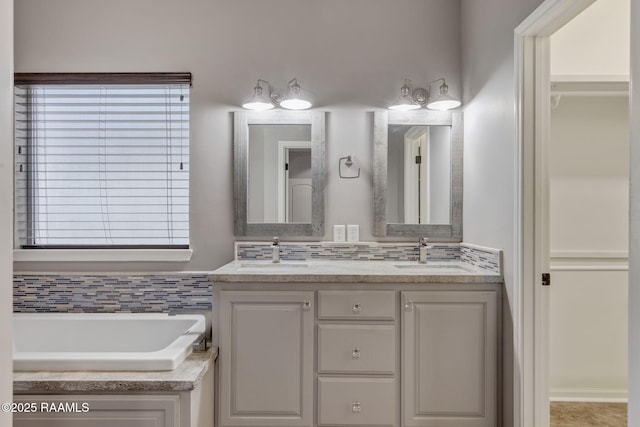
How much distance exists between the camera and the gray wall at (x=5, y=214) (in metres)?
0.67

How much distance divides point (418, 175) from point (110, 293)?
216 centimetres

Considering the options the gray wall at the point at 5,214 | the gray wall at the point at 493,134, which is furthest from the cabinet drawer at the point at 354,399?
the gray wall at the point at 5,214

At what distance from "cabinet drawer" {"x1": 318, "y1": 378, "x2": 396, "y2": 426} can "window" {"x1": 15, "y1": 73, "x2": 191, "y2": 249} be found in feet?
4.45

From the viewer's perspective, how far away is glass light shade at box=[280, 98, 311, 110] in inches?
94.9

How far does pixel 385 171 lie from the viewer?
2.48m

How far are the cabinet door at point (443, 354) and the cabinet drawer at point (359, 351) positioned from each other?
79mm

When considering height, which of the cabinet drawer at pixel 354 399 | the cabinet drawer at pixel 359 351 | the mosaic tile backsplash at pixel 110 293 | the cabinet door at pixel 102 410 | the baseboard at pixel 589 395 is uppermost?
the mosaic tile backsplash at pixel 110 293

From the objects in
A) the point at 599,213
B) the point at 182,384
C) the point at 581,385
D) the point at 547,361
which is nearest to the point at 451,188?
the point at 599,213

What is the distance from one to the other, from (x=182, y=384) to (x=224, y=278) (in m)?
0.52

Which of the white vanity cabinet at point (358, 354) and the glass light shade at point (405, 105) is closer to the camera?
the white vanity cabinet at point (358, 354)

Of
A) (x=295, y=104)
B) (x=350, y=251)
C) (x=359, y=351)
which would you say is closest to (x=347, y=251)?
(x=350, y=251)

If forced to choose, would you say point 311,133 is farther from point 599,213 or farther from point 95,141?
point 599,213

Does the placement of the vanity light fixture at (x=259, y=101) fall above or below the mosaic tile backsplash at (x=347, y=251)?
above

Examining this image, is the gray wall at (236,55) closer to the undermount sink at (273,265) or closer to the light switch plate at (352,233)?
the light switch plate at (352,233)
